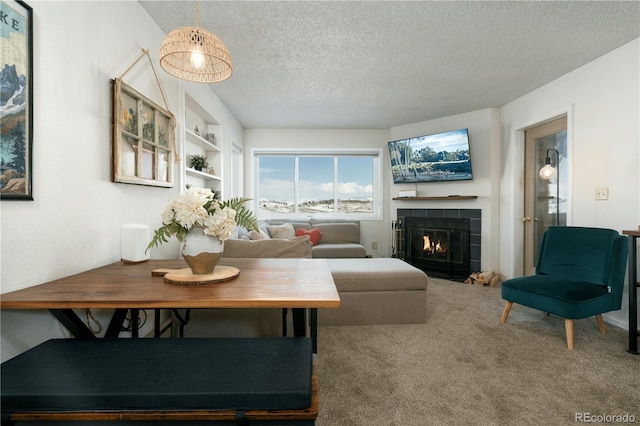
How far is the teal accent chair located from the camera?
214 cm

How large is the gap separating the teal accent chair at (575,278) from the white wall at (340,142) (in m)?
Result: 2.84

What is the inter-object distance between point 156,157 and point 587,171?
3.82 metres

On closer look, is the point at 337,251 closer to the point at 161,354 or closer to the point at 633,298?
the point at 633,298

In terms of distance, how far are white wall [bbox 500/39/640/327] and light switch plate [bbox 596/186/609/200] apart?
3 centimetres

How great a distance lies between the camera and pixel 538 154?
3.73 meters

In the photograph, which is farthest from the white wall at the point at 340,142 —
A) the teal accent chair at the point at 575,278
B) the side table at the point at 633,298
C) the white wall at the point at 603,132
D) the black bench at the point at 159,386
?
the black bench at the point at 159,386

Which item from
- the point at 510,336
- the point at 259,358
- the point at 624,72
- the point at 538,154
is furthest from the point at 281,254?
the point at 538,154

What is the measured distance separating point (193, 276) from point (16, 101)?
949 mm

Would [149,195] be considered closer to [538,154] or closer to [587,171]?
[587,171]

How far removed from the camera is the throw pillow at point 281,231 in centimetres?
454

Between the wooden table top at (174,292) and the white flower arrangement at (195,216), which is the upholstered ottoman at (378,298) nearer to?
the wooden table top at (174,292)

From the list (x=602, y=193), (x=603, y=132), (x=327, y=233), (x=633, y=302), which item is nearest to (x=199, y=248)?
(x=633, y=302)

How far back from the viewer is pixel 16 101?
115cm

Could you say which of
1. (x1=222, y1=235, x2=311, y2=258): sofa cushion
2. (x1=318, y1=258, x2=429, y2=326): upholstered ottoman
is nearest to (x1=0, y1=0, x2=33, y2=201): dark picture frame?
(x1=222, y1=235, x2=311, y2=258): sofa cushion
